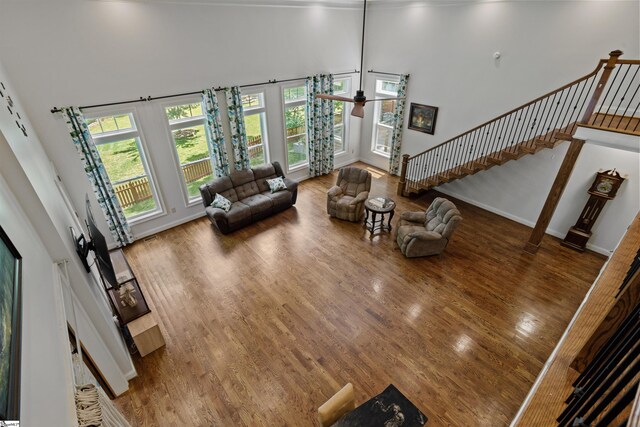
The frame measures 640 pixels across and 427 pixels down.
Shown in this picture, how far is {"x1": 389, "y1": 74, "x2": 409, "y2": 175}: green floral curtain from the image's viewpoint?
7.78 metres

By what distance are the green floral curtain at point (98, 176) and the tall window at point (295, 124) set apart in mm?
4085

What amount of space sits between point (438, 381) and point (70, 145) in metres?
6.57

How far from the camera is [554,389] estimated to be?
2127mm

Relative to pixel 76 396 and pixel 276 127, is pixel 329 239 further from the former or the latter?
A: pixel 76 396

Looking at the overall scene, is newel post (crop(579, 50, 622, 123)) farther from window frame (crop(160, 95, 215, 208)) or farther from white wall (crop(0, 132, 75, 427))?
window frame (crop(160, 95, 215, 208))

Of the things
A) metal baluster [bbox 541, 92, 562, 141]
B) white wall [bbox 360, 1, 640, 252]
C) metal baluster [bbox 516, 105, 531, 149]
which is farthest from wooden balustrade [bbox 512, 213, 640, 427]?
metal baluster [bbox 516, 105, 531, 149]

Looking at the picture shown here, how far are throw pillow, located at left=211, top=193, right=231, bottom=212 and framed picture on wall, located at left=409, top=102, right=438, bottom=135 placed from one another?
16.8 ft

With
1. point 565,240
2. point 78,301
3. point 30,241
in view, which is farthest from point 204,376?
point 565,240

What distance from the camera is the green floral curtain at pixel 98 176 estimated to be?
496cm

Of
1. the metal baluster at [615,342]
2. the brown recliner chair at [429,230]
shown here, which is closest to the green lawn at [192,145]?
the brown recliner chair at [429,230]

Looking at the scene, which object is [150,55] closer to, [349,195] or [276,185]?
[276,185]

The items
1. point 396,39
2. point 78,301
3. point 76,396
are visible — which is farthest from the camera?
point 396,39

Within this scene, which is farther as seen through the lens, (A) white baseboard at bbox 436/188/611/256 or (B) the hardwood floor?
(A) white baseboard at bbox 436/188/611/256

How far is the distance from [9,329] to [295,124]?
7.44 meters
